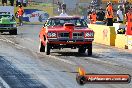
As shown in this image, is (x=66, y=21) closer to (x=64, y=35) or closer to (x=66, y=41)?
(x=64, y=35)

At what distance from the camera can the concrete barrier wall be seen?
74.5 ft

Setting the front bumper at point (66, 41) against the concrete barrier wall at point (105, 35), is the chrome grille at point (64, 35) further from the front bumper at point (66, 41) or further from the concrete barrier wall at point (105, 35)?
the concrete barrier wall at point (105, 35)

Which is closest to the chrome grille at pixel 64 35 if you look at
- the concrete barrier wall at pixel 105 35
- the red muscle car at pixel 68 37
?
the red muscle car at pixel 68 37

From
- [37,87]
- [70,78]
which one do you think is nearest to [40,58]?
[70,78]

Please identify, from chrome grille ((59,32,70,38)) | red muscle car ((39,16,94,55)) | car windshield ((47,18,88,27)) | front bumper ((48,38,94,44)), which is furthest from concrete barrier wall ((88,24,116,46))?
chrome grille ((59,32,70,38))

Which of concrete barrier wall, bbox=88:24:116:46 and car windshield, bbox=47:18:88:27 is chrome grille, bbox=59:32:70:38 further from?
concrete barrier wall, bbox=88:24:116:46

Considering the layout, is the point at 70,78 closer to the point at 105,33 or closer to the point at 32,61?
the point at 32,61

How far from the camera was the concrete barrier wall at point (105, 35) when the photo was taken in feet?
74.5

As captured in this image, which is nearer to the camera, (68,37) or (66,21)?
(68,37)

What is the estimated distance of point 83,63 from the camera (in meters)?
13.8

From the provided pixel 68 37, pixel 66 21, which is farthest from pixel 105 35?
pixel 68 37

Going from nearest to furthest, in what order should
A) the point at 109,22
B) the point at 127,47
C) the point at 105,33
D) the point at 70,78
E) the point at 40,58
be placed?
1. the point at 70,78
2. the point at 40,58
3. the point at 127,47
4. the point at 105,33
5. the point at 109,22

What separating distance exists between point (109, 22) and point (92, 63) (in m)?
15.6

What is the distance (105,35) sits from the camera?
23578mm
